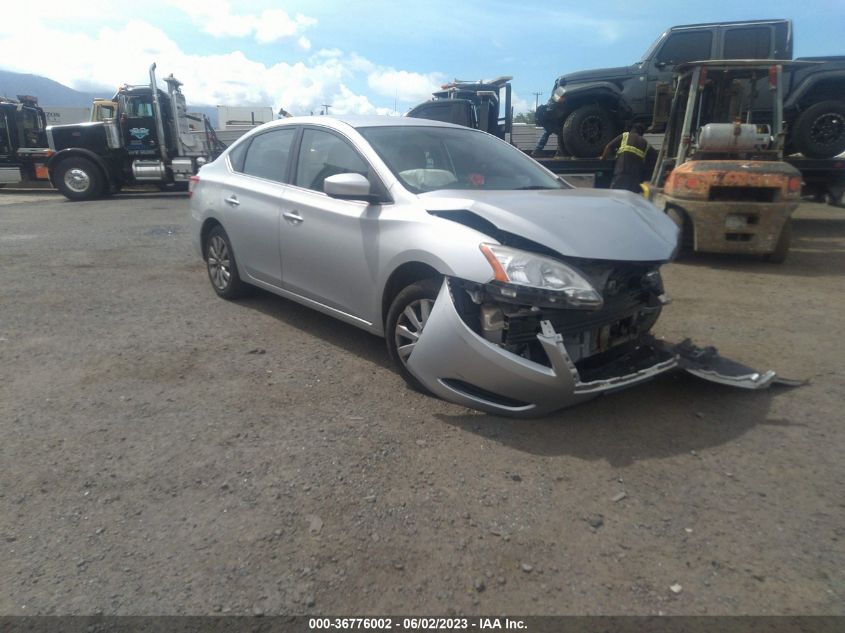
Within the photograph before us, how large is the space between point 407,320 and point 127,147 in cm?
1594

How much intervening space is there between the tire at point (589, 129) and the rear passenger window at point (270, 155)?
7.51 metres

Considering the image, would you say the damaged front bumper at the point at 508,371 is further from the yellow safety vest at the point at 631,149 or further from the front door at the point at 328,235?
the yellow safety vest at the point at 631,149

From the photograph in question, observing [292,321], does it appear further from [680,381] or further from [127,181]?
[127,181]

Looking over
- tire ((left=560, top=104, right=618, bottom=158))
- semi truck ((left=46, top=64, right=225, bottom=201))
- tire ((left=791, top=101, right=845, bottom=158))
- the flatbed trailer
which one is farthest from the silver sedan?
semi truck ((left=46, top=64, right=225, bottom=201))

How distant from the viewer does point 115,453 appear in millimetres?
3023

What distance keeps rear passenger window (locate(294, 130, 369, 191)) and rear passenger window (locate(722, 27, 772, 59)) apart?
9473 mm

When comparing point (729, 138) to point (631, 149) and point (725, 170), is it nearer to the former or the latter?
point (725, 170)

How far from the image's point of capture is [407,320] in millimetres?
3650

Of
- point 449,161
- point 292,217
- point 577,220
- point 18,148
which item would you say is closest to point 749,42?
point 449,161

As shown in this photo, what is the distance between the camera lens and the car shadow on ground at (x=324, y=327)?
4.43 meters

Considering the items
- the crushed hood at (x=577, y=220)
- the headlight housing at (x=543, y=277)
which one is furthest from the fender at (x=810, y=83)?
the headlight housing at (x=543, y=277)

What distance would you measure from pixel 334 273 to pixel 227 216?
63.8 inches

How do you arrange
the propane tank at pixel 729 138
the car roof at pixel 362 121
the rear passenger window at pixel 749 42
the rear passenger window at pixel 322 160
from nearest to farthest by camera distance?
the rear passenger window at pixel 322 160 → the car roof at pixel 362 121 → the propane tank at pixel 729 138 → the rear passenger window at pixel 749 42

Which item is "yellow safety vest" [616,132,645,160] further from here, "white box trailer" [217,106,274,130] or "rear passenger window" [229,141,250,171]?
"white box trailer" [217,106,274,130]
